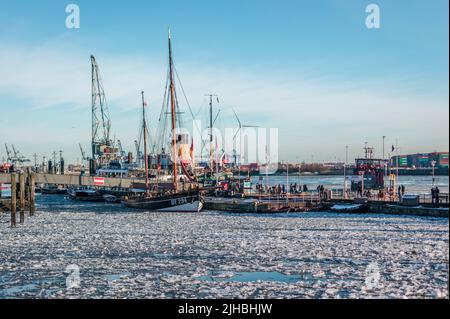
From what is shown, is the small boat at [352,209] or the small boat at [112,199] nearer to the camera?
the small boat at [352,209]

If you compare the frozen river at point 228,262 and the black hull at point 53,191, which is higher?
the frozen river at point 228,262

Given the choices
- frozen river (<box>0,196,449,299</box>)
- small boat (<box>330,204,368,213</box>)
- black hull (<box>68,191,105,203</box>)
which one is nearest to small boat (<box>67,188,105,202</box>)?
black hull (<box>68,191,105,203</box>)

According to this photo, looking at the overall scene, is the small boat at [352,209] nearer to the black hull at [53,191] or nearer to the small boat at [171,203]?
the small boat at [171,203]

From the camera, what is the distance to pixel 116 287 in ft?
67.7

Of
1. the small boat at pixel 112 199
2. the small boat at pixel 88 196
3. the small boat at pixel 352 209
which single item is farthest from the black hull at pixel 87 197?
the small boat at pixel 352 209

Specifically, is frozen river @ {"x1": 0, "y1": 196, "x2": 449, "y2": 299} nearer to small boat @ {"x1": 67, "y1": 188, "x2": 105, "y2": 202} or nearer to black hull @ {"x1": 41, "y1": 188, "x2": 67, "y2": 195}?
small boat @ {"x1": 67, "y1": 188, "x2": 105, "y2": 202}

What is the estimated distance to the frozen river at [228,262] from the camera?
1995cm

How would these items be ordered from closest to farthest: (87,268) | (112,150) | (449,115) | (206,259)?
(449,115)
(87,268)
(206,259)
(112,150)

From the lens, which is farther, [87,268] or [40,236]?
[40,236]

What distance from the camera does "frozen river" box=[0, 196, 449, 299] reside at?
20.0 m

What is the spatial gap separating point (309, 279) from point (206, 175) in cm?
9094

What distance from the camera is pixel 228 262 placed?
25969 mm
